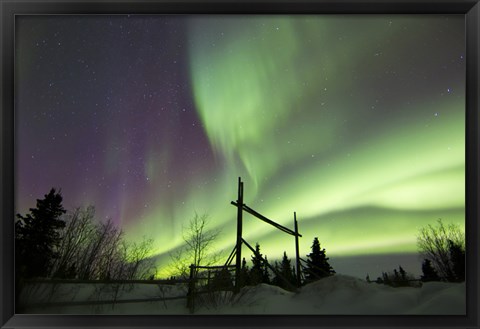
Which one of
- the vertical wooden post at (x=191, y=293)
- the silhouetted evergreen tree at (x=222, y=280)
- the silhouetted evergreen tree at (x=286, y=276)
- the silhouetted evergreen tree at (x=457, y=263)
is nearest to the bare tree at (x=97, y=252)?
the vertical wooden post at (x=191, y=293)

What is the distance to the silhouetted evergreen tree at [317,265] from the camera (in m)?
3.30

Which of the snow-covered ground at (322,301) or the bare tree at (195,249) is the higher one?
the bare tree at (195,249)

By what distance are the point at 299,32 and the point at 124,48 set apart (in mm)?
1185

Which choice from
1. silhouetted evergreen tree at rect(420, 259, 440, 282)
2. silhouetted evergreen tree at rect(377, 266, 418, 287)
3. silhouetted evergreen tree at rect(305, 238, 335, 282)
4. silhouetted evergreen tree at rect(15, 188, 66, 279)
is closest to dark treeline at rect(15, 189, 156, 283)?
silhouetted evergreen tree at rect(15, 188, 66, 279)

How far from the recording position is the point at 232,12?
135 inches

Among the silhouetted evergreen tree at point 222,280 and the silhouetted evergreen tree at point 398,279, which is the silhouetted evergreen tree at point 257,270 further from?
the silhouetted evergreen tree at point 398,279

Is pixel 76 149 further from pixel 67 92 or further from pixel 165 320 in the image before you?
pixel 165 320

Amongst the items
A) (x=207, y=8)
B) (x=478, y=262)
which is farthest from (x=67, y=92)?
(x=478, y=262)

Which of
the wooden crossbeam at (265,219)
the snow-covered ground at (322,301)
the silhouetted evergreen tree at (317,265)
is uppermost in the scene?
the wooden crossbeam at (265,219)

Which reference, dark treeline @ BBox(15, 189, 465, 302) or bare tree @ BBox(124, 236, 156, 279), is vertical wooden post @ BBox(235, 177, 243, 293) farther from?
bare tree @ BBox(124, 236, 156, 279)

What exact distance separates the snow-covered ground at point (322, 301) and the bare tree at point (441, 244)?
96mm

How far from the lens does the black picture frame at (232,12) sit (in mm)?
3285

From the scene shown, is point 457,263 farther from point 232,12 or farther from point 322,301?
point 232,12

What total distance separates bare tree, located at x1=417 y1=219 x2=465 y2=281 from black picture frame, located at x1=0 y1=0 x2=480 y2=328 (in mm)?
83
